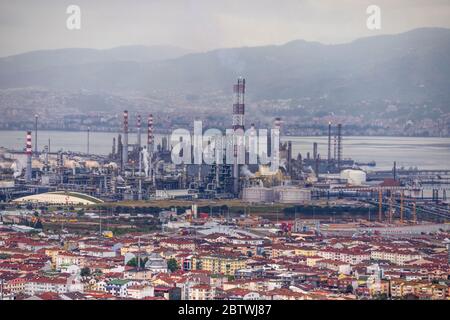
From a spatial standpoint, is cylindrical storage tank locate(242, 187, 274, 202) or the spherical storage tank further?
the spherical storage tank

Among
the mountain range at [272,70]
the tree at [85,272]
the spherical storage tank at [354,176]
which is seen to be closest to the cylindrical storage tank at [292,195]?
the spherical storage tank at [354,176]

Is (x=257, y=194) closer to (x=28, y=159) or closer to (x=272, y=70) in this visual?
(x=28, y=159)

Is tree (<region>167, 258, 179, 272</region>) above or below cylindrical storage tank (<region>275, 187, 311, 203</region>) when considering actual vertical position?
below

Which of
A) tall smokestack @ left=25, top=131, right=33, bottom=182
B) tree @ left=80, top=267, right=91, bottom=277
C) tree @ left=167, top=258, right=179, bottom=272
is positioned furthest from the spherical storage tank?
tree @ left=80, top=267, right=91, bottom=277

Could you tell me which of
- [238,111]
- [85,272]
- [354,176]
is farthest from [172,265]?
[354,176]

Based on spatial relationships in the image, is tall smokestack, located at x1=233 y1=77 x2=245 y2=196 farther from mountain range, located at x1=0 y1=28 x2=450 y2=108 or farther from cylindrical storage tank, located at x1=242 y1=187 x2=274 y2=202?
mountain range, located at x1=0 y1=28 x2=450 y2=108

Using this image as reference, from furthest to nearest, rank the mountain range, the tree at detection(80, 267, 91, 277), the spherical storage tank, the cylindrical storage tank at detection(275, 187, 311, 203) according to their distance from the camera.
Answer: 1. the mountain range
2. the spherical storage tank
3. the cylindrical storage tank at detection(275, 187, 311, 203)
4. the tree at detection(80, 267, 91, 277)

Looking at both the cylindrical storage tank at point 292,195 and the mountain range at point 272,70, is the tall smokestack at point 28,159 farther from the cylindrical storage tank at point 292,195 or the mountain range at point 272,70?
the cylindrical storage tank at point 292,195
